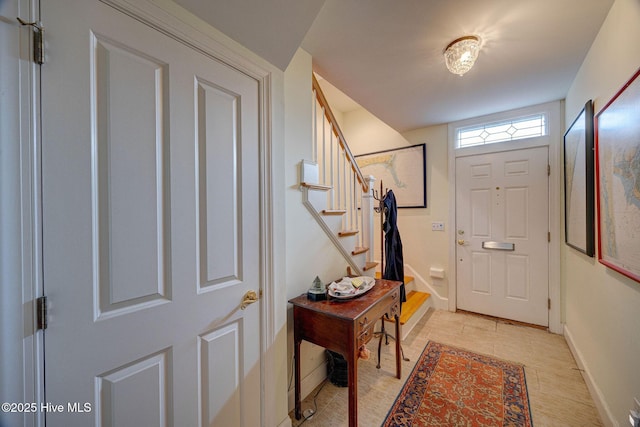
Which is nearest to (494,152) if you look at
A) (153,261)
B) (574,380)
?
(574,380)

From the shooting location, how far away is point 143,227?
89 centimetres

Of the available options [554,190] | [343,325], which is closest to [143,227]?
[343,325]

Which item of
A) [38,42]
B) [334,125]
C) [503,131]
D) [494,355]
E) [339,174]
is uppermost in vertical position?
[503,131]

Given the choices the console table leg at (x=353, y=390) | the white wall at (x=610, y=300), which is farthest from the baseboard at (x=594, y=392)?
the console table leg at (x=353, y=390)

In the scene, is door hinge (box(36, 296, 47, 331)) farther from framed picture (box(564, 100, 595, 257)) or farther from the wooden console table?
framed picture (box(564, 100, 595, 257))

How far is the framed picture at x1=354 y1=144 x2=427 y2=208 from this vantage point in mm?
3418

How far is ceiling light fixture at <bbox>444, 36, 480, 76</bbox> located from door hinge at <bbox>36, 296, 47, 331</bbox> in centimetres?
243

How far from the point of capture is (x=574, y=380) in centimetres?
191

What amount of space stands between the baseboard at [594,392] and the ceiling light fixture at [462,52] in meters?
2.35

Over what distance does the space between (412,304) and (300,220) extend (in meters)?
2.12

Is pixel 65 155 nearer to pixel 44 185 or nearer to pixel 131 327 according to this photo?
pixel 44 185

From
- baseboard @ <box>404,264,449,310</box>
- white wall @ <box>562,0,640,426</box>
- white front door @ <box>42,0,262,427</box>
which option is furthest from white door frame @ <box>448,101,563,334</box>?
white front door @ <box>42,0,262,427</box>

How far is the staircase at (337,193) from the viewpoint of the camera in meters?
1.77

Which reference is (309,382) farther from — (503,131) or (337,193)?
(503,131)
